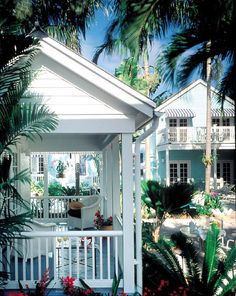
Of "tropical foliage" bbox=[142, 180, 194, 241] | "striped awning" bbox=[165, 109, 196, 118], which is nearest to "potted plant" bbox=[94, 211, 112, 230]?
"tropical foliage" bbox=[142, 180, 194, 241]

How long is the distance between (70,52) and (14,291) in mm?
4025

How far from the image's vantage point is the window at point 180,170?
1193 inches

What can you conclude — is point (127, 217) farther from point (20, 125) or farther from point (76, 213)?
point (76, 213)

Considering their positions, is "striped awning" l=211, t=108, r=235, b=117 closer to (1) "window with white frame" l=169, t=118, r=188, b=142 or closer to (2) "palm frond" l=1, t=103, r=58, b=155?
(1) "window with white frame" l=169, t=118, r=188, b=142

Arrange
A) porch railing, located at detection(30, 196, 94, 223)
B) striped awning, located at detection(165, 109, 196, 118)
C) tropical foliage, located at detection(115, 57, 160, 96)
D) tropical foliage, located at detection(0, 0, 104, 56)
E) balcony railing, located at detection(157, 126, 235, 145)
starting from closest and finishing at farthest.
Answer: porch railing, located at detection(30, 196, 94, 223)
tropical foliage, located at detection(0, 0, 104, 56)
tropical foliage, located at detection(115, 57, 160, 96)
balcony railing, located at detection(157, 126, 235, 145)
striped awning, located at detection(165, 109, 196, 118)

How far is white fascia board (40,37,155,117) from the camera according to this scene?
5.86 m

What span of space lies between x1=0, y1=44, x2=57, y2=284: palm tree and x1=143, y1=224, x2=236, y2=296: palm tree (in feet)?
9.65

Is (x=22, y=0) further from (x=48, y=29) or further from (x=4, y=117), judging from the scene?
(x=4, y=117)

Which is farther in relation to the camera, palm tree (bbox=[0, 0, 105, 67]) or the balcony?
palm tree (bbox=[0, 0, 105, 67])

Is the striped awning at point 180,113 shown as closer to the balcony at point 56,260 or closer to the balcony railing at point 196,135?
the balcony railing at point 196,135

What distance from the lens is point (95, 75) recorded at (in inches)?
233

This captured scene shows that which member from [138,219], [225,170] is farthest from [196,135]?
[138,219]

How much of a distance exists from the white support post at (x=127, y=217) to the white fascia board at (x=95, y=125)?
0.17m

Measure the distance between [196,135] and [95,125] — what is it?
22.4 meters
